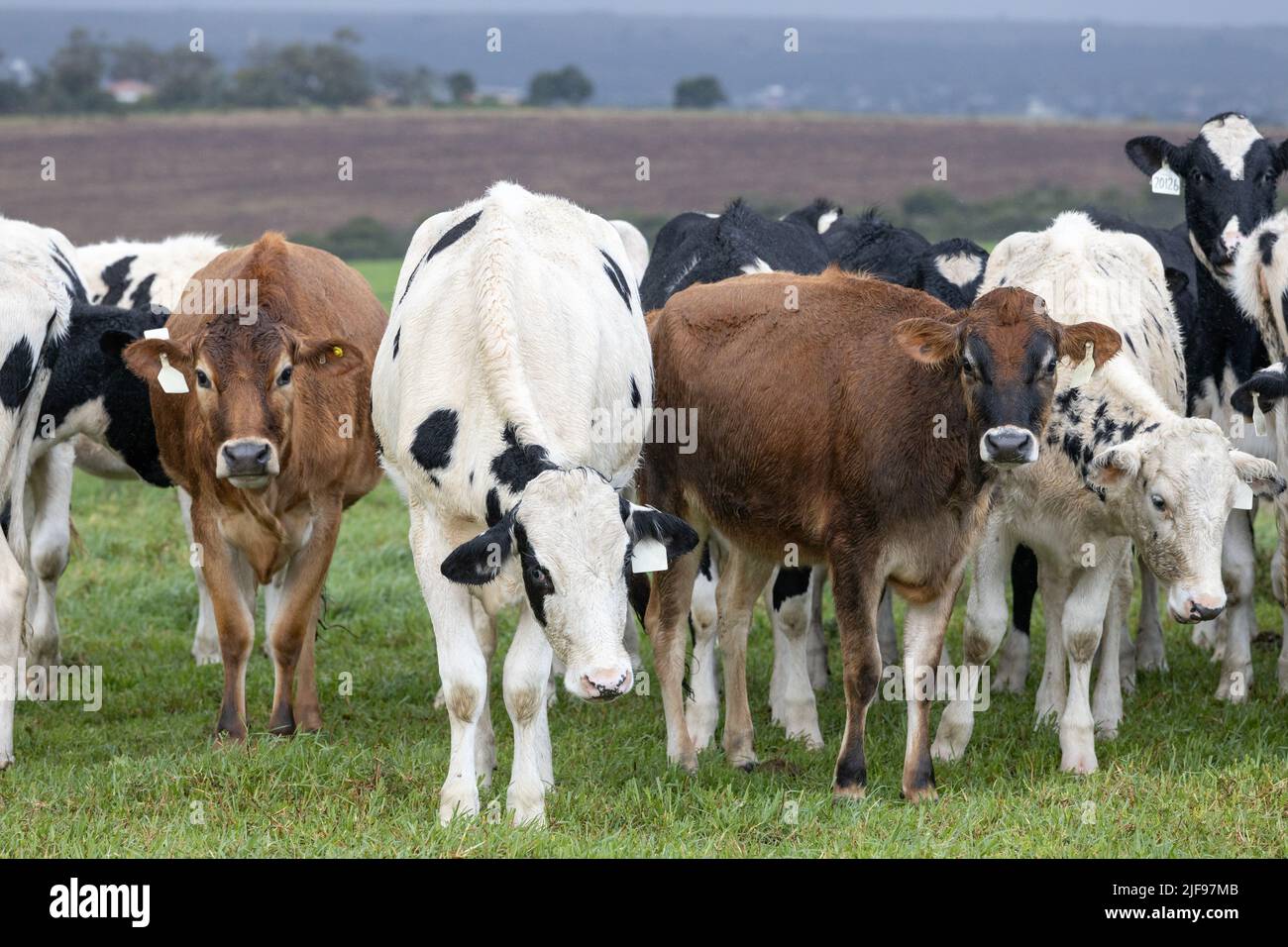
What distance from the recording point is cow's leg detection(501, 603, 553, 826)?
21.8 ft

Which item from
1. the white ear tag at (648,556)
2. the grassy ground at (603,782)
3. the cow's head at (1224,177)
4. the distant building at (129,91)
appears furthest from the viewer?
the distant building at (129,91)

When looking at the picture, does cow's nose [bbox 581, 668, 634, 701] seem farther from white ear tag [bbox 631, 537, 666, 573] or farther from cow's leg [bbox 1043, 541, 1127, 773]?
cow's leg [bbox 1043, 541, 1127, 773]

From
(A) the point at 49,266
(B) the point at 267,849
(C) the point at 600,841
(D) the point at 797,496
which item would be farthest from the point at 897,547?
(A) the point at 49,266

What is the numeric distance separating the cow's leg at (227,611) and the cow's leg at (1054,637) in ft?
12.6

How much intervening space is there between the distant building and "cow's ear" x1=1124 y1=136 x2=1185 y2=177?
7527 centimetres

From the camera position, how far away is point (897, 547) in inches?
285

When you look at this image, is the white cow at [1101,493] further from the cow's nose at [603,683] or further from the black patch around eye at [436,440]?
the black patch around eye at [436,440]

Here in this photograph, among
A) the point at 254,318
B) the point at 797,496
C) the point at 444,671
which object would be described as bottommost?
the point at 444,671

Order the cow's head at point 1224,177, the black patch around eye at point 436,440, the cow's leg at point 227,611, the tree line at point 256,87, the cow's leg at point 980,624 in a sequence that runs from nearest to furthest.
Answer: the black patch around eye at point 436,440, the cow's leg at point 980,624, the cow's leg at point 227,611, the cow's head at point 1224,177, the tree line at point 256,87

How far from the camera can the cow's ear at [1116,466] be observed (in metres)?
7.34

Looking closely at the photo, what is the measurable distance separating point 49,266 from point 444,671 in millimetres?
3270

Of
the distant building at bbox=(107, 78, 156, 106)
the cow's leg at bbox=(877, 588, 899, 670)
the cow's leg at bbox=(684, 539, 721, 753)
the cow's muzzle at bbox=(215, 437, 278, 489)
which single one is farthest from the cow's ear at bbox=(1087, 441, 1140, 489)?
the distant building at bbox=(107, 78, 156, 106)

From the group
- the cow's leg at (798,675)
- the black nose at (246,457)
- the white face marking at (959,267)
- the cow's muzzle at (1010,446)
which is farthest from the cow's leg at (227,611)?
the white face marking at (959,267)
